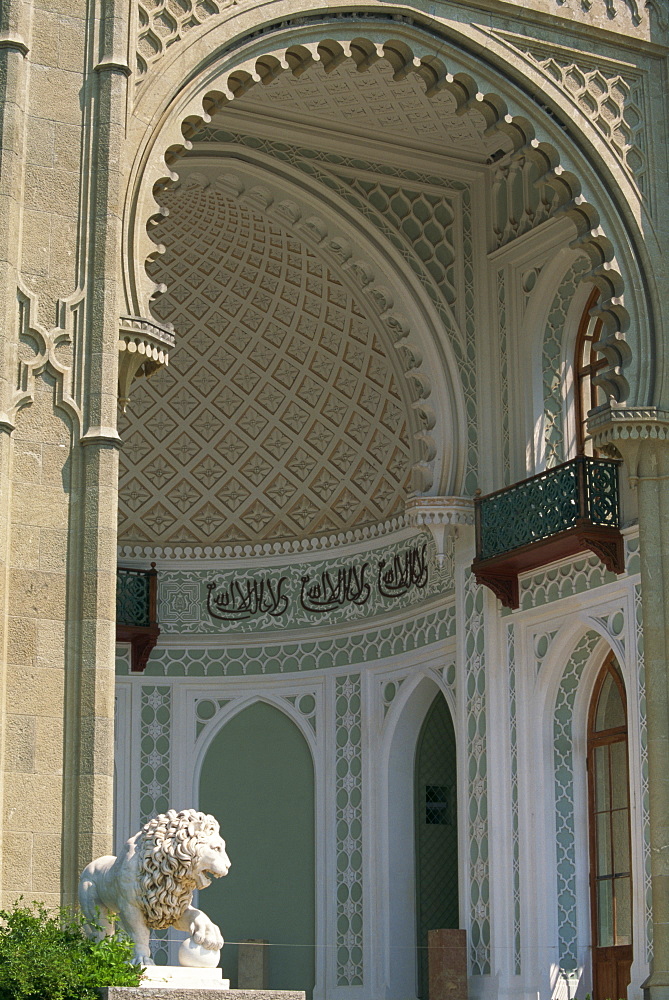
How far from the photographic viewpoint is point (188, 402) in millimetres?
14969

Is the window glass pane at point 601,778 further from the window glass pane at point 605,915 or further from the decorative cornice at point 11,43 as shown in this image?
the decorative cornice at point 11,43

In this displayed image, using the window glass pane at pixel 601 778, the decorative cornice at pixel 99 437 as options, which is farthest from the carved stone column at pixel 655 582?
the decorative cornice at pixel 99 437

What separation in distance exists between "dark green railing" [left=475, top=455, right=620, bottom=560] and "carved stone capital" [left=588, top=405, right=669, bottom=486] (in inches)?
22.7

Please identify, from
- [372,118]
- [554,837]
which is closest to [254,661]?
[554,837]

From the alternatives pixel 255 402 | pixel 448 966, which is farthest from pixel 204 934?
pixel 255 402

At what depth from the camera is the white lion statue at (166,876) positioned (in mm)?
7375

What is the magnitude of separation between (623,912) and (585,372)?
396 cm

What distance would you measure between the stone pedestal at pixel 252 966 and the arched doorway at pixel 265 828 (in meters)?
0.30

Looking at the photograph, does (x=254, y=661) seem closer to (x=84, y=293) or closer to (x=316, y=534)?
(x=316, y=534)

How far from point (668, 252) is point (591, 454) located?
220 cm

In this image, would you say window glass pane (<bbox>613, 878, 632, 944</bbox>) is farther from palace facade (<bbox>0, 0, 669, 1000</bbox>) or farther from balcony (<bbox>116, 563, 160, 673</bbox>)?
balcony (<bbox>116, 563, 160, 673</bbox>)

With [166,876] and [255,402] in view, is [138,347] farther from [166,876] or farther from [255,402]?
[255,402]

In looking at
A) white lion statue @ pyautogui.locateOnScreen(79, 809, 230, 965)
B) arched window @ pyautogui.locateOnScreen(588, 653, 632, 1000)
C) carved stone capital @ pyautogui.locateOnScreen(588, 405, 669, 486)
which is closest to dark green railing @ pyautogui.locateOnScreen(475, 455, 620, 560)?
carved stone capital @ pyautogui.locateOnScreen(588, 405, 669, 486)

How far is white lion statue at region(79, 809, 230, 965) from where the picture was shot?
7375mm
